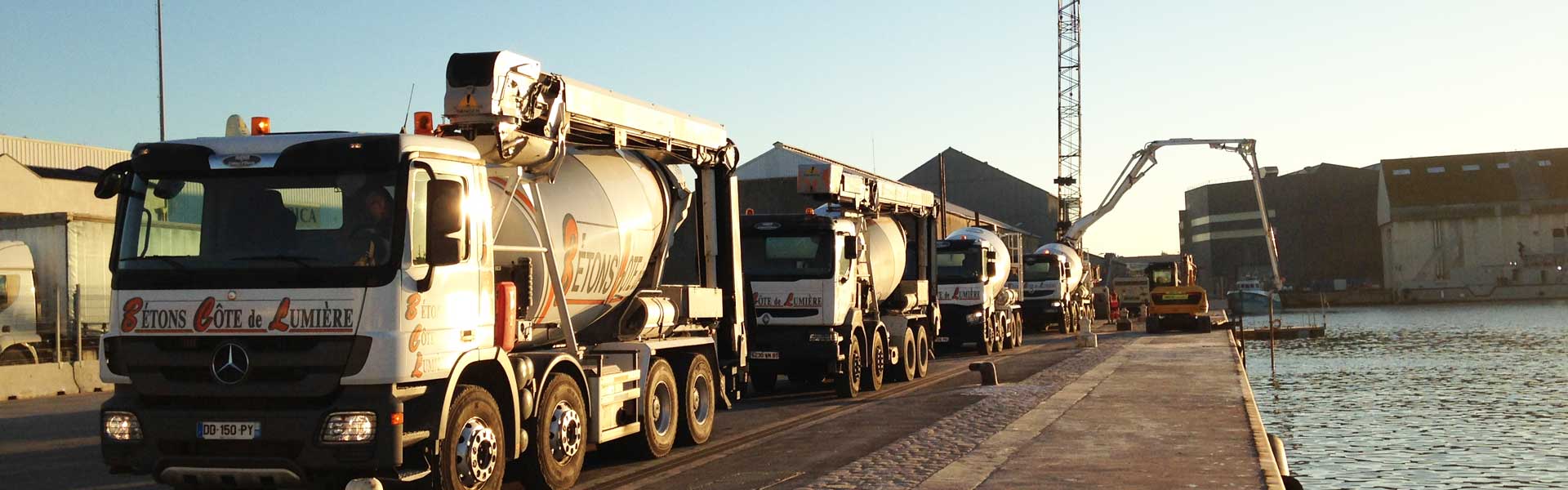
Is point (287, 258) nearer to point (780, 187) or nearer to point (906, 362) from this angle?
point (906, 362)

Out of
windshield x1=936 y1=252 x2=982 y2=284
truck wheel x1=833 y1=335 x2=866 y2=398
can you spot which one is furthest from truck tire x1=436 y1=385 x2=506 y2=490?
windshield x1=936 y1=252 x2=982 y2=284

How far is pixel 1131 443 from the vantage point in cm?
1330

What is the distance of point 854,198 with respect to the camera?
71.1ft

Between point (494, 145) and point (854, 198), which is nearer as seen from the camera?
point (494, 145)

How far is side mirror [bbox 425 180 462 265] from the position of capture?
28.6 ft

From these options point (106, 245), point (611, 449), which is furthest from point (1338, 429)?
point (106, 245)

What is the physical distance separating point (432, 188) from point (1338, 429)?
21.6 m

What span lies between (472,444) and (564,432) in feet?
5.25

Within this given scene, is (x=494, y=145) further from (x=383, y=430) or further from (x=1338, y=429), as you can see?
(x=1338, y=429)

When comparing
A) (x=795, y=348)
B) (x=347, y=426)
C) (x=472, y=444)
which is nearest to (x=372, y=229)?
(x=347, y=426)

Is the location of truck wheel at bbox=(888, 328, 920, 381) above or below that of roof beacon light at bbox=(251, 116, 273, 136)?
below

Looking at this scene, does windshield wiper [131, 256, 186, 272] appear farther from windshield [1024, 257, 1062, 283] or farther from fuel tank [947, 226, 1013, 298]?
windshield [1024, 257, 1062, 283]

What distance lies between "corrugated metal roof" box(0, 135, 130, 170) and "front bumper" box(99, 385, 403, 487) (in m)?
38.8

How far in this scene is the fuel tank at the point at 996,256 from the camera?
1339 inches
